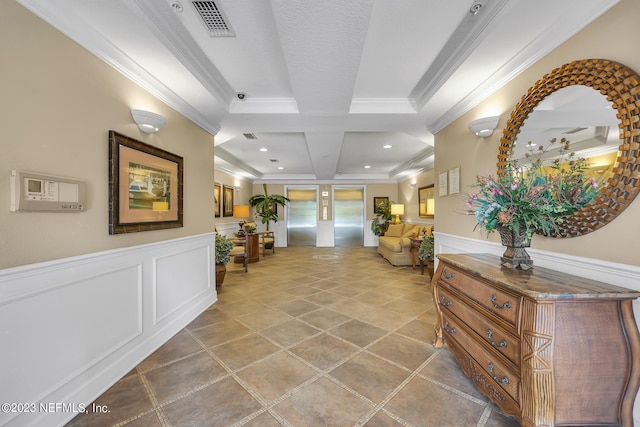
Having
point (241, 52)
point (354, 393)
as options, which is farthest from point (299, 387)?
point (241, 52)

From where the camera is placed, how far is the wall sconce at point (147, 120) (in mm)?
2014

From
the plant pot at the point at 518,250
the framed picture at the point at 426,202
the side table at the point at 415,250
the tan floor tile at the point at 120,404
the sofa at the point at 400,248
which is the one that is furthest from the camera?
the framed picture at the point at 426,202

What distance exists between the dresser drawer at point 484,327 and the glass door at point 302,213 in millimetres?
7012

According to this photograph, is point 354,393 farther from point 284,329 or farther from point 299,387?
point 284,329

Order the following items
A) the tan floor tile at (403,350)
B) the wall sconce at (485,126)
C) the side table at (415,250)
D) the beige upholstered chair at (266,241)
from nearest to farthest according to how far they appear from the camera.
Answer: the tan floor tile at (403,350), the wall sconce at (485,126), the side table at (415,250), the beige upholstered chair at (266,241)

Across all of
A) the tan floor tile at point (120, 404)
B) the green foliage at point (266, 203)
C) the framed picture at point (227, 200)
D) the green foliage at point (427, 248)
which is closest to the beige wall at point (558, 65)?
the green foliage at point (427, 248)

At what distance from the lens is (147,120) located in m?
2.05

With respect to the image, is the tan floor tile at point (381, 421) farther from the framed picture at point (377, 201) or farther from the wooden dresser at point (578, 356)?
the framed picture at point (377, 201)

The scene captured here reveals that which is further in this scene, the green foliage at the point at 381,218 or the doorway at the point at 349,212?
the doorway at the point at 349,212

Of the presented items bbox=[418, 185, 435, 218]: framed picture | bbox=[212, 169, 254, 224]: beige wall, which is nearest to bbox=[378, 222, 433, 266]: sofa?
bbox=[418, 185, 435, 218]: framed picture

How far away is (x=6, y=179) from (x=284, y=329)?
2.34 m

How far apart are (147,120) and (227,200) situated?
15.7 feet

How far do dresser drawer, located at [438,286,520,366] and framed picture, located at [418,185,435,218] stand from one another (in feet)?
14.3

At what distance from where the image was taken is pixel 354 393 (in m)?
1.65
